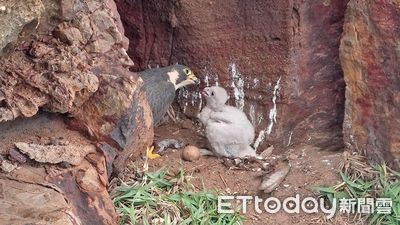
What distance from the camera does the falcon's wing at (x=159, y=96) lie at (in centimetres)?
584

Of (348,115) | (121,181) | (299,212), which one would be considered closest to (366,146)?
(348,115)

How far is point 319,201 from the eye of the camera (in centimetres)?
538

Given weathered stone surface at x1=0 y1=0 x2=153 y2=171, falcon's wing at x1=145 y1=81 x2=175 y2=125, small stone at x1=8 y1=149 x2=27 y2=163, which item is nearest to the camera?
weathered stone surface at x1=0 y1=0 x2=153 y2=171

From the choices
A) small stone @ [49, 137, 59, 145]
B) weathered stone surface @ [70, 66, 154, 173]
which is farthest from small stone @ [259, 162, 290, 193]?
small stone @ [49, 137, 59, 145]

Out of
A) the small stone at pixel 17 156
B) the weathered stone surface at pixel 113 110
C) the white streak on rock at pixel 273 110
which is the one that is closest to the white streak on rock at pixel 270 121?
the white streak on rock at pixel 273 110

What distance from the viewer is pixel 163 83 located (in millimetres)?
5941

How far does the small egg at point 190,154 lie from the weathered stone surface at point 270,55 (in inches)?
20.1

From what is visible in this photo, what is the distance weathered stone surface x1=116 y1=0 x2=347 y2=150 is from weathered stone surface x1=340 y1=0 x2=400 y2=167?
0.78ft

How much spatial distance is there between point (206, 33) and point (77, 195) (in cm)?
202

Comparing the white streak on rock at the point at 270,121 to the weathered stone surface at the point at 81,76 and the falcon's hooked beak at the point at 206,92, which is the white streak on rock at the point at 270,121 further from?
the weathered stone surface at the point at 81,76

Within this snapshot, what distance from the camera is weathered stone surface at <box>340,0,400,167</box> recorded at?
5.41m

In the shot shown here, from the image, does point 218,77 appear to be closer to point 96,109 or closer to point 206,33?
point 206,33

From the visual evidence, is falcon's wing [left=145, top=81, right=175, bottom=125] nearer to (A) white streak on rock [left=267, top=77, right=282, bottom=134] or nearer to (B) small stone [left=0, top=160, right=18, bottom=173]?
(A) white streak on rock [left=267, top=77, right=282, bottom=134]

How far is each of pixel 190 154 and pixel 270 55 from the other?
0.90 metres
